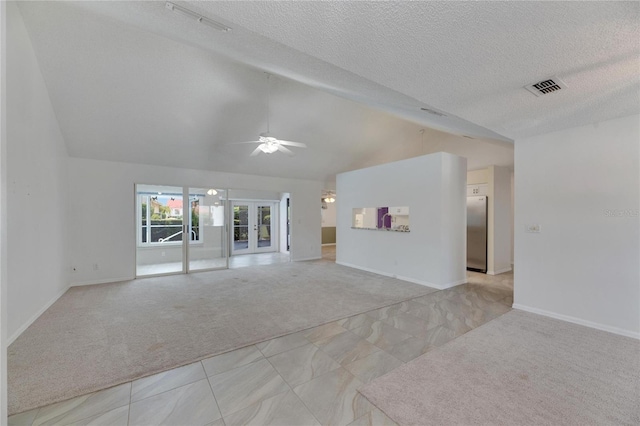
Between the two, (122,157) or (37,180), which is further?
(122,157)

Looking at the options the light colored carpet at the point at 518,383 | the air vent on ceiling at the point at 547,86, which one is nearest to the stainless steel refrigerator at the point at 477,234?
the light colored carpet at the point at 518,383

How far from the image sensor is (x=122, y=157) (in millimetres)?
5793

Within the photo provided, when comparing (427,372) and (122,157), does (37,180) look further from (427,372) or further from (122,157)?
(427,372)

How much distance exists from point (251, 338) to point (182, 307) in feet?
5.72

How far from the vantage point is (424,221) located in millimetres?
5477

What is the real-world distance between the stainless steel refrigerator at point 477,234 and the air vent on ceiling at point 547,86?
15.1ft

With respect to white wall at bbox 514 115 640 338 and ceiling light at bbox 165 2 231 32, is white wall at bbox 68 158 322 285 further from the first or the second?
white wall at bbox 514 115 640 338

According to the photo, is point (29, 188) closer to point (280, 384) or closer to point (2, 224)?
point (2, 224)

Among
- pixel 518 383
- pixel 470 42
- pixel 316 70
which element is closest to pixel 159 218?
pixel 316 70

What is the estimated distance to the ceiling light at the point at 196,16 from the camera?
1.79 m

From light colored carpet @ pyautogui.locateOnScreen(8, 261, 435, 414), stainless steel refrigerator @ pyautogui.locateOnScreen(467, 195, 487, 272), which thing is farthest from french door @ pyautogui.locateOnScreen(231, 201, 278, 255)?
stainless steel refrigerator @ pyautogui.locateOnScreen(467, 195, 487, 272)

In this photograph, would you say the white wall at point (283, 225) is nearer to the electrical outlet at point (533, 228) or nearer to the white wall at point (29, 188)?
the white wall at point (29, 188)

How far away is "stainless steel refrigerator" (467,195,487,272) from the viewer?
6.67 meters

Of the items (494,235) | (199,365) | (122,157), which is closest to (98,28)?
(122,157)
